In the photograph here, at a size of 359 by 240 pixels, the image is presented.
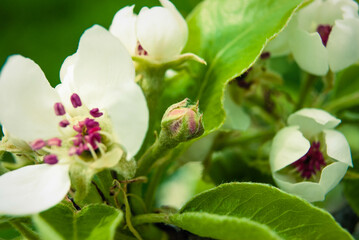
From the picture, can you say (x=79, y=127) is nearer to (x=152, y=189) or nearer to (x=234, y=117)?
(x=152, y=189)

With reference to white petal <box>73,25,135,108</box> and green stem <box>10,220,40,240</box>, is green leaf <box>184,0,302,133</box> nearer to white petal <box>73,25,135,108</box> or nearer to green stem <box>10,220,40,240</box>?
white petal <box>73,25,135,108</box>

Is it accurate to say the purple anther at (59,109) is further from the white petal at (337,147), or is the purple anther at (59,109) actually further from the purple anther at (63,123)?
the white petal at (337,147)

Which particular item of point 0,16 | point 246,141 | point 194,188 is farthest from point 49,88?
point 0,16

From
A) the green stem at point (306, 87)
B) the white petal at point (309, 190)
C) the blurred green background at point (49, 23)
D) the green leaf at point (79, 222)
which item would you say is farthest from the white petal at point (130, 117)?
the blurred green background at point (49, 23)

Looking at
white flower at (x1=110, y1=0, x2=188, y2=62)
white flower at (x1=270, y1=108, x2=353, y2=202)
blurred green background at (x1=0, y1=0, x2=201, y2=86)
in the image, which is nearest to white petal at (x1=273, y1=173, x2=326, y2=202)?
white flower at (x1=270, y1=108, x2=353, y2=202)

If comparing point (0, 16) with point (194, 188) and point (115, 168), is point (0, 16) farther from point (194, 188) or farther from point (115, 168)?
point (115, 168)

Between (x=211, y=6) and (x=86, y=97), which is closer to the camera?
(x=86, y=97)

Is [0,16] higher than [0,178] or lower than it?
lower
